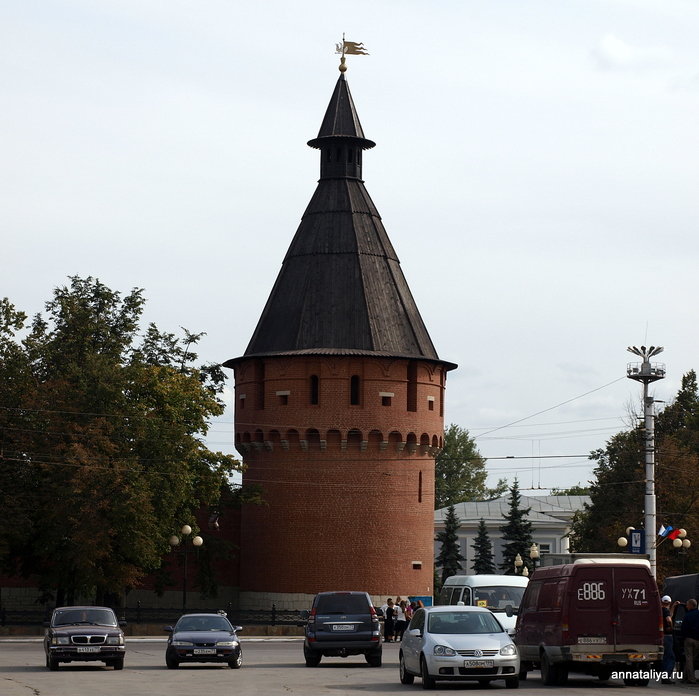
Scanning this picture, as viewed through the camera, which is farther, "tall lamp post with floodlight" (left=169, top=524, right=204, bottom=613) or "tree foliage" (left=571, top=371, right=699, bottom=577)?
"tree foliage" (left=571, top=371, right=699, bottom=577)

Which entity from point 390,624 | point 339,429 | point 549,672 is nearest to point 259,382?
point 339,429

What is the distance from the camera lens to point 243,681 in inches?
953

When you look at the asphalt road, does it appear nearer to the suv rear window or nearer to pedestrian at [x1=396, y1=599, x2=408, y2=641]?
the suv rear window

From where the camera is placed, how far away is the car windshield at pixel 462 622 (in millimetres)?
23062

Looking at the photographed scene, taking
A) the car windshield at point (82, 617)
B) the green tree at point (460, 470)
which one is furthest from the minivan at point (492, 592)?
the green tree at point (460, 470)

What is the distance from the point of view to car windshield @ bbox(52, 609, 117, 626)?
28297mm

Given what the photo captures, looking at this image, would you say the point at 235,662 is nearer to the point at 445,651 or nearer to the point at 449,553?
the point at 445,651

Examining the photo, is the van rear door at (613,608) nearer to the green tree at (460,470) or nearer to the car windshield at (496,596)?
the car windshield at (496,596)

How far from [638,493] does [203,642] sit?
38.9m

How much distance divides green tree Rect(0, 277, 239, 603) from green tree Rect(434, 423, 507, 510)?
2553 inches

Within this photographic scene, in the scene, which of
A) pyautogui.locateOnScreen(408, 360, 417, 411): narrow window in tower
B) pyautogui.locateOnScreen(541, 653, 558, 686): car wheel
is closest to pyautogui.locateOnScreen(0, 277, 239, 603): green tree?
pyautogui.locateOnScreen(408, 360, 417, 411): narrow window in tower

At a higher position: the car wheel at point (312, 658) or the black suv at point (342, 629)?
the black suv at point (342, 629)

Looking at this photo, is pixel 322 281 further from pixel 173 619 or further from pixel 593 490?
pixel 593 490

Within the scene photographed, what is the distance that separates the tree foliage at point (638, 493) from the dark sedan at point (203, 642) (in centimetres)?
3080
